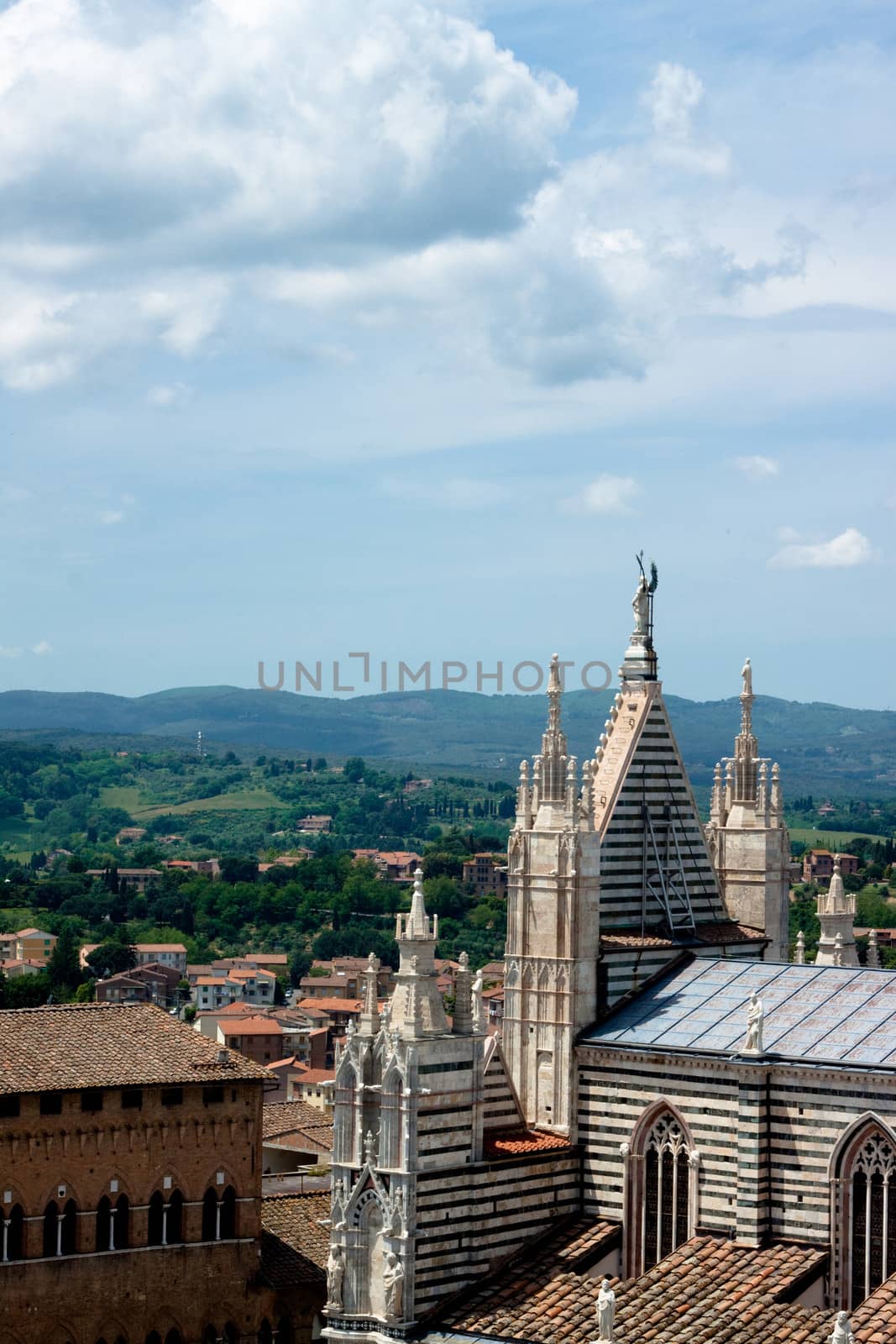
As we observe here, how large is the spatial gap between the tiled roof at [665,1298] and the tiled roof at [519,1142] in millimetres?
1523

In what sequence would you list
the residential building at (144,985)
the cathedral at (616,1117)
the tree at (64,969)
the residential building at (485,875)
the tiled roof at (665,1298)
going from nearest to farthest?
the tiled roof at (665,1298) < the cathedral at (616,1117) < the residential building at (144,985) < the tree at (64,969) < the residential building at (485,875)

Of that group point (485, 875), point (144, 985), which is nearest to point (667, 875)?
point (144, 985)

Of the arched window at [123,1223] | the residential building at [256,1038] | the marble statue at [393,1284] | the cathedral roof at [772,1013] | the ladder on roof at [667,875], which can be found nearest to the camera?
the cathedral roof at [772,1013]

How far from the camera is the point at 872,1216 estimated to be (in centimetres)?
3634

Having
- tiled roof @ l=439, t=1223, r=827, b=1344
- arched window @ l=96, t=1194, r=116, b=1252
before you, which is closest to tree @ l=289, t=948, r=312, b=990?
arched window @ l=96, t=1194, r=116, b=1252

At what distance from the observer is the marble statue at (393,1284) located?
37812 millimetres

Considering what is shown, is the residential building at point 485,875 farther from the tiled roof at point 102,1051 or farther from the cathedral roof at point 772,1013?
the cathedral roof at point 772,1013

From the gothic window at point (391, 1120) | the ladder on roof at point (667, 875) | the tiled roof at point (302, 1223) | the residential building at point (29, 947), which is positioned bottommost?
the residential building at point (29, 947)

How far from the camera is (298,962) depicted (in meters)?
161

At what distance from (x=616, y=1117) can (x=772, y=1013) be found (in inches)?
128

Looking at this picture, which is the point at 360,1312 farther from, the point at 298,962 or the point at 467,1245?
the point at 298,962

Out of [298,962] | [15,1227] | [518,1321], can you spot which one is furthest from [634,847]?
[298,962]

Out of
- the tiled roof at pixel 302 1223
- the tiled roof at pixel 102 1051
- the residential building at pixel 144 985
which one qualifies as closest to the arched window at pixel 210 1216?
the tiled roof at pixel 302 1223

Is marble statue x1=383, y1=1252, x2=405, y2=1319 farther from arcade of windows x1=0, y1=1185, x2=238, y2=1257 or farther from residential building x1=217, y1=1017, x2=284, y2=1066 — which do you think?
residential building x1=217, y1=1017, x2=284, y2=1066
